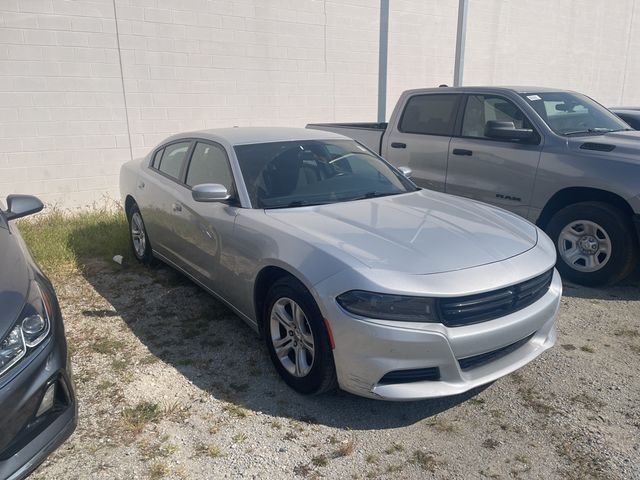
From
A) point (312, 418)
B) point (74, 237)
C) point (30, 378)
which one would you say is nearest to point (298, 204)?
point (312, 418)

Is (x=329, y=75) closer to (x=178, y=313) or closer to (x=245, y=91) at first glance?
(x=245, y=91)

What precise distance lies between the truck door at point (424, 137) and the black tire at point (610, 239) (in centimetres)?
145

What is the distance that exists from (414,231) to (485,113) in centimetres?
323

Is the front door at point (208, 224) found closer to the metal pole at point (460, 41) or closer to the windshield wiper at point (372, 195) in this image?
the windshield wiper at point (372, 195)

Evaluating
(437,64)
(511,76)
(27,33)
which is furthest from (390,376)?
(511,76)

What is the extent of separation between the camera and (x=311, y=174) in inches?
162

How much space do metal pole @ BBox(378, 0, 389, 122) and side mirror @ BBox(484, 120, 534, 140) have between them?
16.5 ft

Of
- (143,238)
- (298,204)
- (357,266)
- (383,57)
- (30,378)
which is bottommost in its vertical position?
(143,238)

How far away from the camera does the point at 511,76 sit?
1268 cm

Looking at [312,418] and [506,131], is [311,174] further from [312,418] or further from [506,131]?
[506,131]

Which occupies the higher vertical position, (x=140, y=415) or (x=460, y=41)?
(x=460, y=41)

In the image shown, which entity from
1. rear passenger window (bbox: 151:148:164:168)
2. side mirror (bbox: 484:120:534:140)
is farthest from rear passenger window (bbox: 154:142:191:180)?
side mirror (bbox: 484:120:534:140)

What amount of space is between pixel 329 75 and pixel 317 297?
752cm

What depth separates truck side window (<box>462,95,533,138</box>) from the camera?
5.69m
